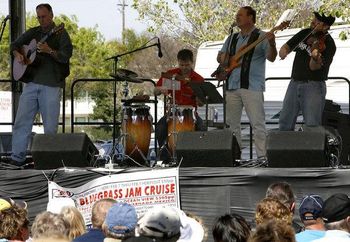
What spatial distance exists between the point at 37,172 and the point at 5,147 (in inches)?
158

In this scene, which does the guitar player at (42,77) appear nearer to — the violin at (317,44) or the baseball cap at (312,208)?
the violin at (317,44)

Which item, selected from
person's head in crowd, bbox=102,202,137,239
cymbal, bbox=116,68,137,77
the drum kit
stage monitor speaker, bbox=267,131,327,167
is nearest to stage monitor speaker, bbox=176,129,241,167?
stage monitor speaker, bbox=267,131,327,167

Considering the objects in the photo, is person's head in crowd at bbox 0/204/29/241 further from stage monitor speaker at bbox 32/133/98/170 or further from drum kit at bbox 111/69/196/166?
drum kit at bbox 111/69/196/166

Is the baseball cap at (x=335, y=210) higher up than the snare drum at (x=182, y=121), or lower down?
lower down

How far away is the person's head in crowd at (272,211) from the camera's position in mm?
6879

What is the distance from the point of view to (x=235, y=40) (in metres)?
11.6

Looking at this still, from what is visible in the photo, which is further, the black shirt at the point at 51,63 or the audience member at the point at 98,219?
the black shirt at the point at 51,63

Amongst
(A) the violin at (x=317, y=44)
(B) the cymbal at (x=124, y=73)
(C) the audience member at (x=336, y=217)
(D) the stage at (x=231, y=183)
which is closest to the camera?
(C) the audience member at (x=336, y=217)

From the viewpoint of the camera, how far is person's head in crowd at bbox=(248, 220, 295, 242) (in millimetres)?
5531

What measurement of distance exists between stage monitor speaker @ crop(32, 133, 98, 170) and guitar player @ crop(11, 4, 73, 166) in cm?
83

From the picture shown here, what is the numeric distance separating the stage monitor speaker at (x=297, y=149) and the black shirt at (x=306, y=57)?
1497 millimetres

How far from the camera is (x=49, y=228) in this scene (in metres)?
6.23

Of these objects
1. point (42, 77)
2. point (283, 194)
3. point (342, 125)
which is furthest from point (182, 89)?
point (283, 194)

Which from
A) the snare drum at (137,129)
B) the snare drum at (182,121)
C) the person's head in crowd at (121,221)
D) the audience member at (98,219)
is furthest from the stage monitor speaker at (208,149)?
the person's head in crowd at (121,221)
